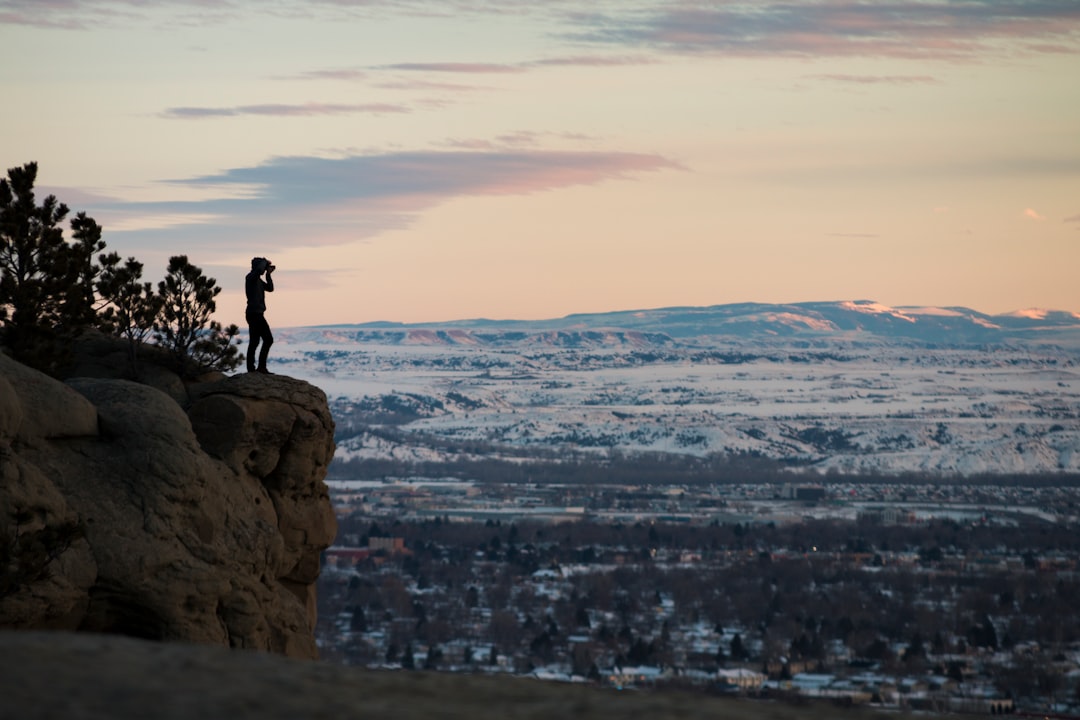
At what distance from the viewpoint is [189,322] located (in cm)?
3703

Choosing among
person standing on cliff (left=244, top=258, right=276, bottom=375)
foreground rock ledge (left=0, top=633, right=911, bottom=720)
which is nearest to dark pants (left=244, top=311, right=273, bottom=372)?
person standing on cliff (left=244, top=258, right=276, bottom=375)

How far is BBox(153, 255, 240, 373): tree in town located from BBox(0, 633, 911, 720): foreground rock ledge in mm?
18102

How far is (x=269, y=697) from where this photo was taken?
1689 cm

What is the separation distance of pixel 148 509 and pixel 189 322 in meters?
8.16

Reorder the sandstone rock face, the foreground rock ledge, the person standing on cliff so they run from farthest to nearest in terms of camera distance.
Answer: the person standing on cliff, the sandstone rock face, the foreground rock ledge

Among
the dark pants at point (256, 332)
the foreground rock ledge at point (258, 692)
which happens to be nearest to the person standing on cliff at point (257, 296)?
the dark pants at point (256, 332)

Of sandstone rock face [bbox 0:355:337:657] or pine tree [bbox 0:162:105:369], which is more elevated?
pine tree [bbox 0:162:105:369]

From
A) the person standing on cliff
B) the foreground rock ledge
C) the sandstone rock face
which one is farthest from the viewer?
the person standing on cliff

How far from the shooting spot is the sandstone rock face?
27.3 metres

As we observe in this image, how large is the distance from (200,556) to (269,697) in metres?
13.8

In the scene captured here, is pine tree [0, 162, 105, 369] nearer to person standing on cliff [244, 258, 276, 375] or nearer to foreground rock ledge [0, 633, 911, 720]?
person standing on cliff [244, 258, 276, 375]

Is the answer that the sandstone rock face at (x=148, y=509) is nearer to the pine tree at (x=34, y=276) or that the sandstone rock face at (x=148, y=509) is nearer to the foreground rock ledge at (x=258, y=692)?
the pine tree at (x=34, y=276)

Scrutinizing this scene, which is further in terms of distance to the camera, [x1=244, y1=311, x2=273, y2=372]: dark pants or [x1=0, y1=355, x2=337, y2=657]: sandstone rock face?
[x1=244, y1=311, x2=273, y2=372]: dark pants

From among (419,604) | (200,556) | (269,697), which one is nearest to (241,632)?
(200,556)
